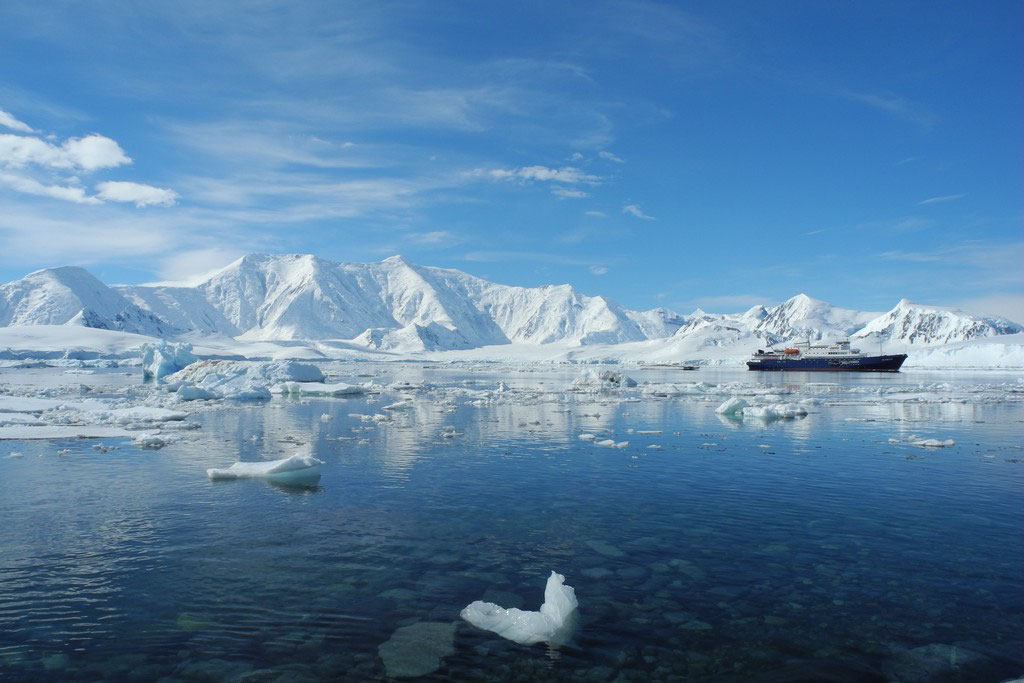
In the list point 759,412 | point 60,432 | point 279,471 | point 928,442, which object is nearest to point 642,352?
point 759,412

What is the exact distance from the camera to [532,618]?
6832 mm

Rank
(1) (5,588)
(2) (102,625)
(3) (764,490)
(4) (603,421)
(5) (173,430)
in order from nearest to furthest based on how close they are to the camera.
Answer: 1. (2) (102,625)
2. (1) (5,588)
3. (3) (764,490)
4. (5) (173,430)
5. (4) (603,421)

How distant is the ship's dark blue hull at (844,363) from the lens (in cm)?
8969

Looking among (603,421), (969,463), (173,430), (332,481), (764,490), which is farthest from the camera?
(603,421)

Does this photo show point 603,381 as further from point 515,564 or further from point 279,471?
point 515,564

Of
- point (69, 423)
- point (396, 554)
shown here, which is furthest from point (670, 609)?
point (69, 423)

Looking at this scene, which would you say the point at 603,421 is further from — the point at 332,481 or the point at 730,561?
the point at 730,561

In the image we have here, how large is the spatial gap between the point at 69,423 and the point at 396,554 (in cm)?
1964

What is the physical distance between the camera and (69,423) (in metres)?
22.8

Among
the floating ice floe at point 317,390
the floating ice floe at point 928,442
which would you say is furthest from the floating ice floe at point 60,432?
the floating ice floe at point 928,442

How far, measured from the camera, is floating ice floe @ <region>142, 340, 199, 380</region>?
58.3 meters

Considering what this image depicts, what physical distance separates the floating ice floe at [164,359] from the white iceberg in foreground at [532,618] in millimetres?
58321

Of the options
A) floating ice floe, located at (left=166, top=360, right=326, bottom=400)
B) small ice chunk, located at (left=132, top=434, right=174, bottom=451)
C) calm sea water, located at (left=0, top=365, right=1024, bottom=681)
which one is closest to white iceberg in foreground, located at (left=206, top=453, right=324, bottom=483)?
calm sea water, located at (left=0, top=365, right=1024, bottom=681)

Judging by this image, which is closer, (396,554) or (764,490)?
(396,554)
